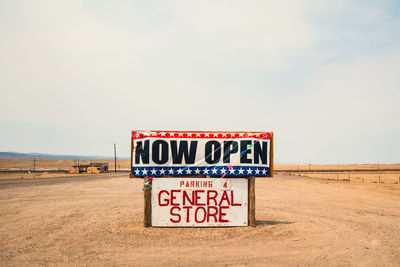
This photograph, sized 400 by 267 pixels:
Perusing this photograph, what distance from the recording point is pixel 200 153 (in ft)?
33.2

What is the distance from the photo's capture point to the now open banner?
1003 centimetres

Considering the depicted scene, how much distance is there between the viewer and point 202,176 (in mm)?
10102

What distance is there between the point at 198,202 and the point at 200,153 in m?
1.82

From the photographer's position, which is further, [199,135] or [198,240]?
[199,135]

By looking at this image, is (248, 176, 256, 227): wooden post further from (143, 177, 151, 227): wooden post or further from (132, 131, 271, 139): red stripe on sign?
(143, 177, 151, 227): wooden post

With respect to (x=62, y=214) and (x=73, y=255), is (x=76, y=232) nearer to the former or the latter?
(x=73, y=255)

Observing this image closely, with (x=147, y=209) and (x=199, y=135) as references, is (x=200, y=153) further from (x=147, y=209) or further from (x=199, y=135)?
(x=147, y=209)

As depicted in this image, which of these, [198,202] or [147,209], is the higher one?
[198,202]

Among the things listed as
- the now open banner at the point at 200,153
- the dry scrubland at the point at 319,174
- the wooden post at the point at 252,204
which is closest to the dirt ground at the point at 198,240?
the wooden post at the point at 252,204

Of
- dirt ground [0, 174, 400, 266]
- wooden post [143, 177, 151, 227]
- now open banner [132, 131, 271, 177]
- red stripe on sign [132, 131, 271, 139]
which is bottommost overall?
dirt ground [0, 174, 400, 266]

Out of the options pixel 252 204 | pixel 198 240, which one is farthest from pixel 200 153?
pixel 198 240

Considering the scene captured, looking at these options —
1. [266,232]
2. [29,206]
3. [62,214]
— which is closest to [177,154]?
[266,232]

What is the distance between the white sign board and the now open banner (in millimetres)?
387

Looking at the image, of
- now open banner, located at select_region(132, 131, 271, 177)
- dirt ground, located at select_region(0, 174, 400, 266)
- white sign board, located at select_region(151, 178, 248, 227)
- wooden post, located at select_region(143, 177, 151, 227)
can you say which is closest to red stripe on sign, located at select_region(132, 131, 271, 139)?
now open banner, located at select_region(132, 131, 271, 177)
